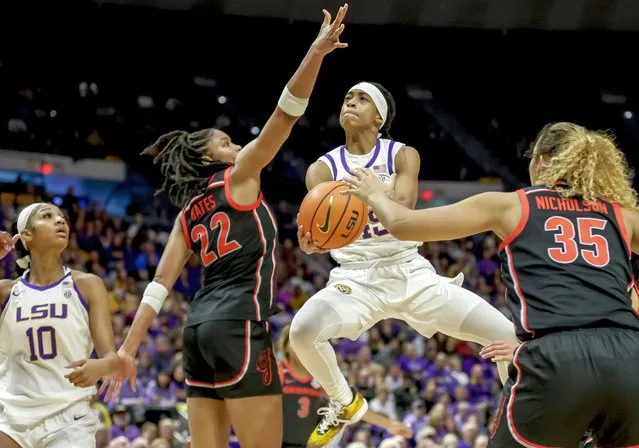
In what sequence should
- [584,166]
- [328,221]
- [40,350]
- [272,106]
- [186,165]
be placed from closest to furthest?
[584,166]
[328,221]
[40,350]
[186,165]
[272,106]

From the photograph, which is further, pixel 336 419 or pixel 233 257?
pixel 336 419

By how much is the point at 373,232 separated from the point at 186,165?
118 cm

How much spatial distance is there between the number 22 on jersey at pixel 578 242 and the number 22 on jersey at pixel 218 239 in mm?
1786

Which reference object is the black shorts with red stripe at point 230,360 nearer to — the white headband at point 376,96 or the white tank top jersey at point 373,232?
the white tank top jersey at point 373,232

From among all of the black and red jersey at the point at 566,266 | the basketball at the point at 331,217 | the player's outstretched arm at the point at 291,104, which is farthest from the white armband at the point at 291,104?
the black and red jersey at the point at 566,266

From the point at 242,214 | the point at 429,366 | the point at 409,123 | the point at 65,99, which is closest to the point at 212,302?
the point at 242,214

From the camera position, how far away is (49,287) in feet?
17.0

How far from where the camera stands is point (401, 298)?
5.48m

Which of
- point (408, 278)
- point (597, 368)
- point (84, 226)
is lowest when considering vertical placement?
point (597, 368)

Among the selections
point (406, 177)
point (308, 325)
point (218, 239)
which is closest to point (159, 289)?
point (218, 239)

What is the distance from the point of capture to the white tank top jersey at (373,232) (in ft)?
18.3

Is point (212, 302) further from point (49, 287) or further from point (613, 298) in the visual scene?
point (613, 298)

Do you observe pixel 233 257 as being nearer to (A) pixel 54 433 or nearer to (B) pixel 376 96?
(A) pixel 54 433

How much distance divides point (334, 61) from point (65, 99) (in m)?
5.87
